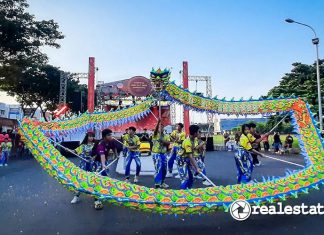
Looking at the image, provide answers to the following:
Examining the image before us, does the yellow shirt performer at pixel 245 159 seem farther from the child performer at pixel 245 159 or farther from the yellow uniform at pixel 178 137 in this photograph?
the yellow uniform at pixel 178 137

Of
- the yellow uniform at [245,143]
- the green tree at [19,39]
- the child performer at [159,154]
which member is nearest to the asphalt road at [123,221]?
the yellow uniform at [245,143]

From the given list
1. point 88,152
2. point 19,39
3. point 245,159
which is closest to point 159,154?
point 88,152

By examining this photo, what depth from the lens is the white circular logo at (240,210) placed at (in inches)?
173

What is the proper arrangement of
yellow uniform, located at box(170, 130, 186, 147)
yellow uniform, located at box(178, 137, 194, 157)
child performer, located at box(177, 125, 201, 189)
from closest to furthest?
yellow uniform, located at box(178, 137, 194, 157) < child performer, located at box(177, 125, 201, 189) < yellow uniform, located at box(170, 130, 186, 147)

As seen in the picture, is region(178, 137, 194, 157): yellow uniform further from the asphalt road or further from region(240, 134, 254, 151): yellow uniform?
region(240, 134, 254, 151): yellow uniform

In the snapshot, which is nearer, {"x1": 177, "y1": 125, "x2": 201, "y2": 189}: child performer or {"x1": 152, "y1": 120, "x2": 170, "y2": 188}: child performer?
{"x1": 177, "y1": 125, "x2": 201, "y2": 189}: child performer

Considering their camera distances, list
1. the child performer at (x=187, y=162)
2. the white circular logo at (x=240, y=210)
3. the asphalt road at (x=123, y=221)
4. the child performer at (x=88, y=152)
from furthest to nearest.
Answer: the child performer at (x=88, y=152)
the child performer at (x=187, y=162)
the white circular logo at (x=240, y=210)
the asphalt road at (x=123, y=221)

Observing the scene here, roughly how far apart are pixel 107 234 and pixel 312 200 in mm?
4162

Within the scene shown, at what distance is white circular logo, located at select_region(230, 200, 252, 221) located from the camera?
14.4ft

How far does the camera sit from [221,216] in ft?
16.3

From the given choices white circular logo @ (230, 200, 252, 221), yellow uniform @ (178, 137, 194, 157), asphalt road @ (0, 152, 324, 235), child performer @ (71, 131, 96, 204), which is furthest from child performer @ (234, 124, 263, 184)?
child performer @ (71, 131, 96, 204)

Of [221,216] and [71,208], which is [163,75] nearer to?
[221,216]

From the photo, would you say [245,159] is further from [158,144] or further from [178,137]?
[178,137]

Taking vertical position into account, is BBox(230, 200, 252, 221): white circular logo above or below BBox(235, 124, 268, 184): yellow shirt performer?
below
